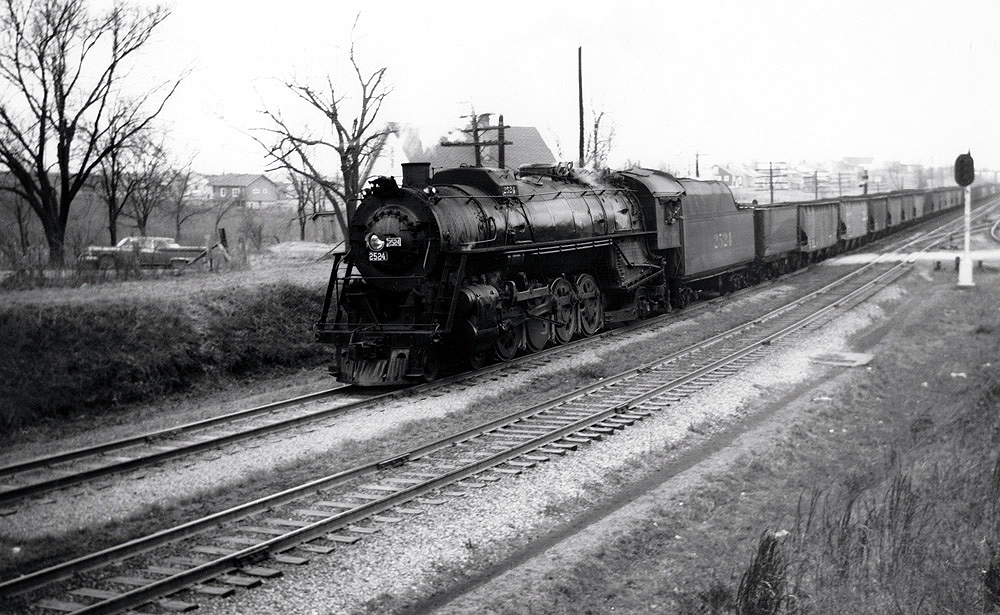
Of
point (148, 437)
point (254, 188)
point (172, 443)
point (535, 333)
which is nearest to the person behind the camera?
point (172, 443)

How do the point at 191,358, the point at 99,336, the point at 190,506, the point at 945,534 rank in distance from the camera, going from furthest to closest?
the point at 191,358, the point at 99,336, the point at 190,506, the point at 945,534

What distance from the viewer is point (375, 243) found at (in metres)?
14.0

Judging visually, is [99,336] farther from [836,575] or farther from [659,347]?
[836,575]

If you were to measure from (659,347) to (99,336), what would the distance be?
1036 centimetres

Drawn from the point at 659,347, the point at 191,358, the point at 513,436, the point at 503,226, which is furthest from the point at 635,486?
the point at 191,358

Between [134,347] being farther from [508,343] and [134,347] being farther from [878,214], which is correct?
[878,214]

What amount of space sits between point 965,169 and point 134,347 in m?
21.9

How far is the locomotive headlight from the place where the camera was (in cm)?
1388

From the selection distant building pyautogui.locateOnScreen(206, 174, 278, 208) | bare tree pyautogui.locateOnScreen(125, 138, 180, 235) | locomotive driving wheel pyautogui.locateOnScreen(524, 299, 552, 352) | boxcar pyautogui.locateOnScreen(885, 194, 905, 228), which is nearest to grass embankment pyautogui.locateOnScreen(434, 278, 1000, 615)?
locomotive driving wheel pyautogui.locateOnScreen(524, 299, 552, 352)

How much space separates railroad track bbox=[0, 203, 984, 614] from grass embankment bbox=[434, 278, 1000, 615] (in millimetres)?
1898

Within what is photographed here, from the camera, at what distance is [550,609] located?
19.4 feet

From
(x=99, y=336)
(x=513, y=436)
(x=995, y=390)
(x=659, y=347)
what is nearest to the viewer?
(x=513, y=436)

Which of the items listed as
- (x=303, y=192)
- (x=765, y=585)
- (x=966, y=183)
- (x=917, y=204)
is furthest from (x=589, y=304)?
(x=917, y=204)

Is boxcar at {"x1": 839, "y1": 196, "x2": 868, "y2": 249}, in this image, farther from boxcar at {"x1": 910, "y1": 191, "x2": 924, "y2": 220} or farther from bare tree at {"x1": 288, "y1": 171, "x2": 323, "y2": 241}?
bare tree at {"x1": 288, "y1": 171, "x2": 323, "y2": 241}
